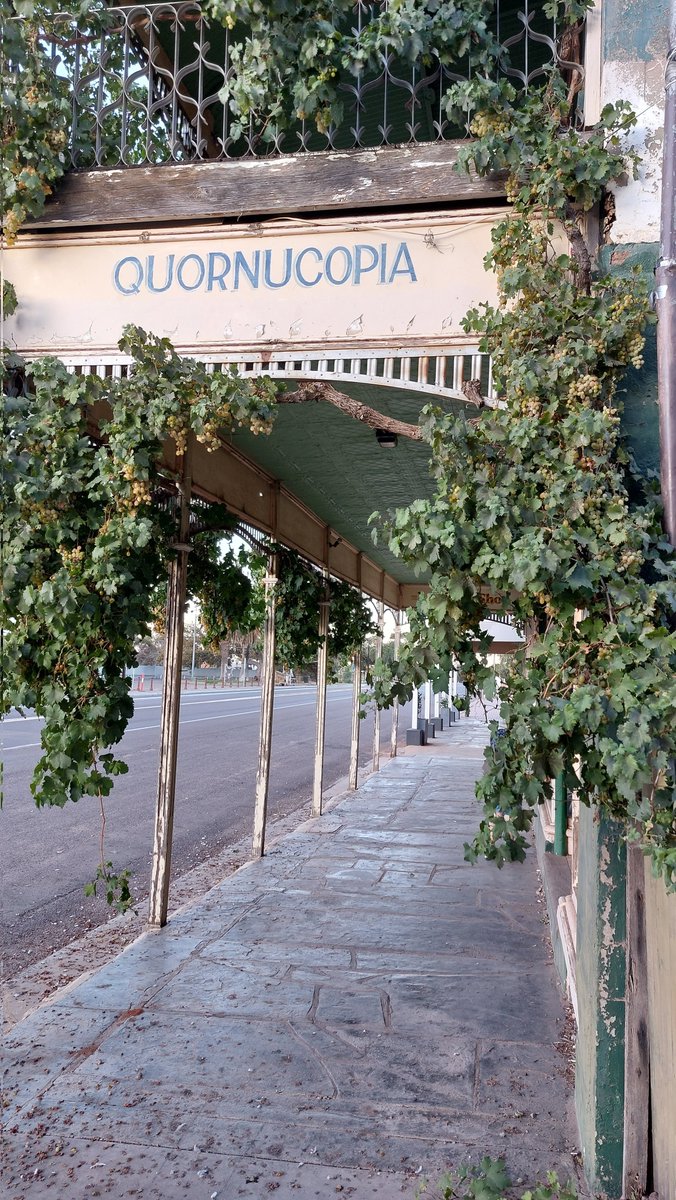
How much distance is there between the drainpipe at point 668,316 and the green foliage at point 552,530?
72 millimetres

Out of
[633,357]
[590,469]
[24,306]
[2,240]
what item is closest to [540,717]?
[590,469]

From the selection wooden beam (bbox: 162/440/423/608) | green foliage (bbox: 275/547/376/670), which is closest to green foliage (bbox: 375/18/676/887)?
wooden beam (bbox: 162/440/423/608)

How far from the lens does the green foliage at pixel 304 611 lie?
8.30 meters

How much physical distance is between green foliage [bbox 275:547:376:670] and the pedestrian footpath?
9.94ft

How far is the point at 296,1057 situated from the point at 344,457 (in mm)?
4063

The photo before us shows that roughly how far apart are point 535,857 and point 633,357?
20.4 feet

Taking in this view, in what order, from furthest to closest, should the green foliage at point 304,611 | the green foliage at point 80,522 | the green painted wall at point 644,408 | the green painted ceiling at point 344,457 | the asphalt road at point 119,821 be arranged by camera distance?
the green foliage at point 304,611
the asphalt road at point 119,821
the green painted ceiling at point 344,457
the green foliage at point 80,522
the green painted wall at point 644,408

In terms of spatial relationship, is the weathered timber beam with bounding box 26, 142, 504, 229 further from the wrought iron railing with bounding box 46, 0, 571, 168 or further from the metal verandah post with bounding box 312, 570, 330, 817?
the metal verandah post with bounding box 312, 570, 330, 817

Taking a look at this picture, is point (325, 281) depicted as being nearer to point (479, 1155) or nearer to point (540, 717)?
→ point (540, 717)

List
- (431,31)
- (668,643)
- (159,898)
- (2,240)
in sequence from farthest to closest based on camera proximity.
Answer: (159,898)
(2,240)
(431,31)
(668,643)

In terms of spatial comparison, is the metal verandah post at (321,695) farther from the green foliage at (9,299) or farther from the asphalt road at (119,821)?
the green foliage at (9,299)

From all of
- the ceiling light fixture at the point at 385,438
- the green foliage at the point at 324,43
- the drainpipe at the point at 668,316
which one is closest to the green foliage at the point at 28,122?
the green foliage at the point at 324,43

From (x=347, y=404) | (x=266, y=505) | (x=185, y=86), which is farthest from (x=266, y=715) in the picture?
(x=185, y=86)

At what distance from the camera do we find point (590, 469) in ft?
8.86
